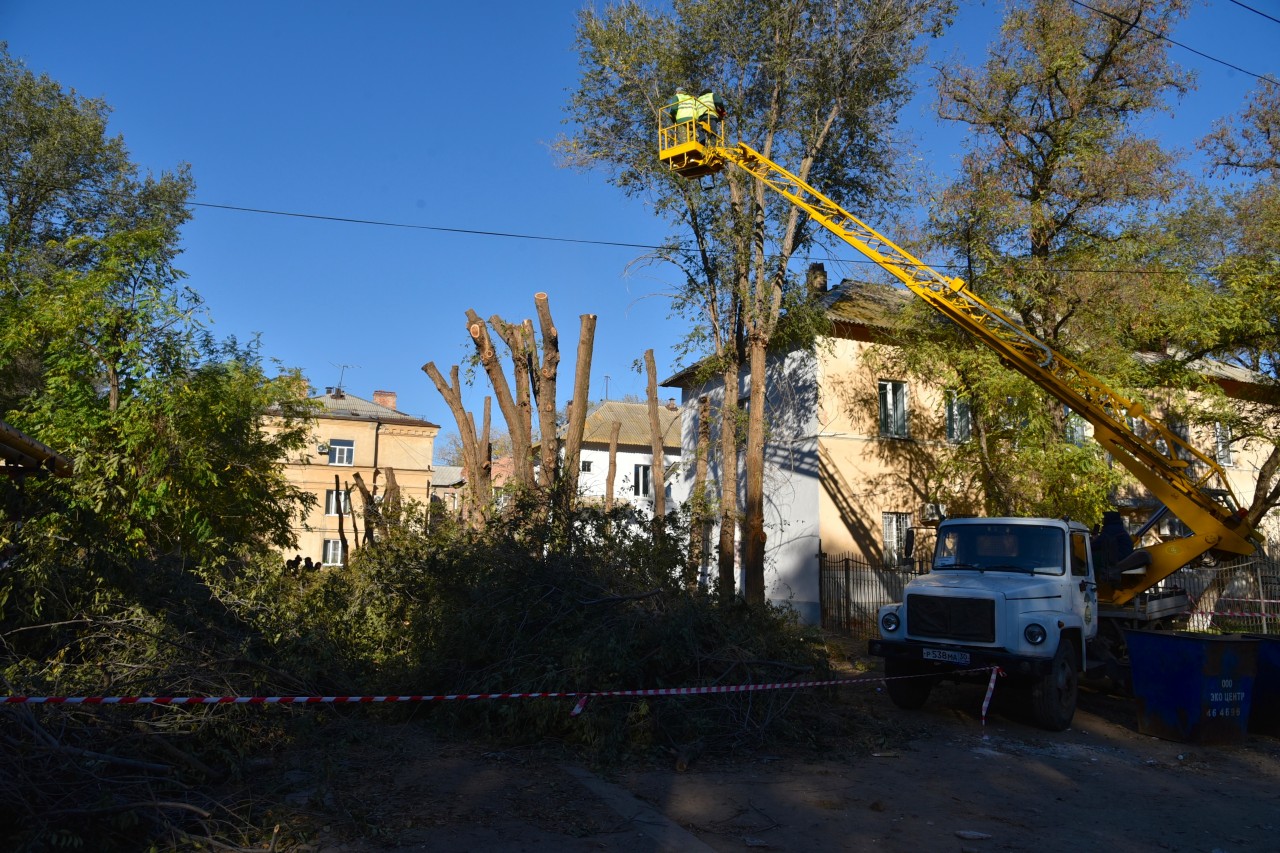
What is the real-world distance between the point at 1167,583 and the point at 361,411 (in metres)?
34.7

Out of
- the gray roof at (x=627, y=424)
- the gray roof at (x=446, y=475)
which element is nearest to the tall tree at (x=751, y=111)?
the gray roof at (x=627, y=424)

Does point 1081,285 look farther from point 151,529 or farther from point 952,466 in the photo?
point 151,529

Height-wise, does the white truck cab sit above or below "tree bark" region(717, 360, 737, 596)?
below

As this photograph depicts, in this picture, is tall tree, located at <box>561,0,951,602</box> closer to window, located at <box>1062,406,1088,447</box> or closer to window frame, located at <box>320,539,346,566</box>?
window, located at <box>1062,406,1088,447</box>

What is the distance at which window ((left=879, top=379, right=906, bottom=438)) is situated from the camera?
22078mm

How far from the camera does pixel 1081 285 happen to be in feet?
57.3

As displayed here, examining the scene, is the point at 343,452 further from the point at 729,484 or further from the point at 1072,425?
the point at 1072,425

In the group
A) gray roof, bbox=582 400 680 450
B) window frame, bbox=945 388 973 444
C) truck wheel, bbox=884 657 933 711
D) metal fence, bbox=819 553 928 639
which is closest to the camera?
truck wheel, bbox=884 657 933 711

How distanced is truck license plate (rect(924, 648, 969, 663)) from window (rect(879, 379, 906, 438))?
12.4 meters

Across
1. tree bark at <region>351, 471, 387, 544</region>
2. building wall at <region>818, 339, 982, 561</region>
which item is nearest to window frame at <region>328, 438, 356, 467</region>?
tree bark at <region>351, 471, 387, 544</region>

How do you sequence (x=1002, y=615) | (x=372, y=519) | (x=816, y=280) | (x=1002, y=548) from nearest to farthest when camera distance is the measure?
Answer: 1. (x=1002, y=615)
2. (x=1002, y=548)
3. (x=372, y=519)
4. (x=816, y=280)

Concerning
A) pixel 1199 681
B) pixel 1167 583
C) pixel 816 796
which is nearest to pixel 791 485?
pixel 1167 583

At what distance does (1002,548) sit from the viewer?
11.0m

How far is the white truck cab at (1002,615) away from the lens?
31.8 feet
